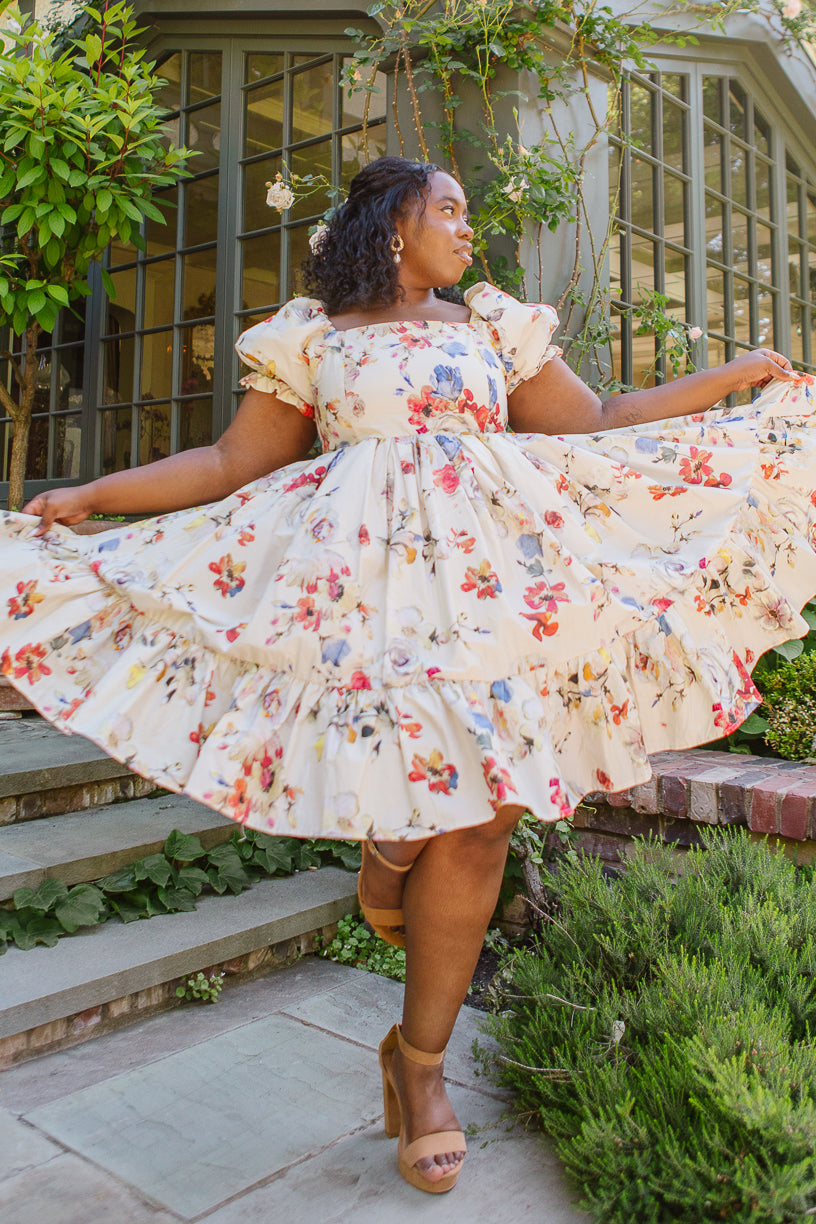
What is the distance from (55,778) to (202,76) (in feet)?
13.1

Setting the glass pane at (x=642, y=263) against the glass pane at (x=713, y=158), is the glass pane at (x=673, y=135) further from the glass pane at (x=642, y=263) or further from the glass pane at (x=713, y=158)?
the glass pane at (x=642, y=263)

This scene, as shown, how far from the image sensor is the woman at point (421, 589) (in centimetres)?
134

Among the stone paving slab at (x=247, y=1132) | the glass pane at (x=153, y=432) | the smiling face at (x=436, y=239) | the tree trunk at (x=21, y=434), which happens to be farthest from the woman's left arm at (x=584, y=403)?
the glass pane at (x=153, y=432)

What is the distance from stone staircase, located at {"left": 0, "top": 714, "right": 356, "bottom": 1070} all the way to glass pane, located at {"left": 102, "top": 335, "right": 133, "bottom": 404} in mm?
2645

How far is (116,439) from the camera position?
16.8 feet

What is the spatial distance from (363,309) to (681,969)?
55.8 inches

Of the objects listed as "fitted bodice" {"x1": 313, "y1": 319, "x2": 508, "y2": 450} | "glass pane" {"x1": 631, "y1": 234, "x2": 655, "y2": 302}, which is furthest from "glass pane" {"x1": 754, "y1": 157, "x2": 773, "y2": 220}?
"fitted bodice" {"x1": 313, "y1": 319, "x2": 508, "y2": 450}

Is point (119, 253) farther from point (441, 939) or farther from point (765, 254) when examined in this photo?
point (441, 939)

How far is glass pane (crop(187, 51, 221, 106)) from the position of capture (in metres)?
4.77

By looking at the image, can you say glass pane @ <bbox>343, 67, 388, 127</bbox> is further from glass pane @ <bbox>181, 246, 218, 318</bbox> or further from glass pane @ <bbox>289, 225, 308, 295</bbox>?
glass pane @ <bbox>181, 246, 218, 318</bbox>

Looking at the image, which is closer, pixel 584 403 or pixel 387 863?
pixel 387 863

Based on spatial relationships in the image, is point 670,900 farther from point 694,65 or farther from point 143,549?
point 694,65

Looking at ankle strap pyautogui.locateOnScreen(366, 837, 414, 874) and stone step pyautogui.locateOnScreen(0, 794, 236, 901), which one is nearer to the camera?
ankle strap pyautogui.locateOnScreen(366, 837, 414, 874)

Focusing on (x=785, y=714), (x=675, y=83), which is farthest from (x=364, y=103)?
(x=785, y=714)
